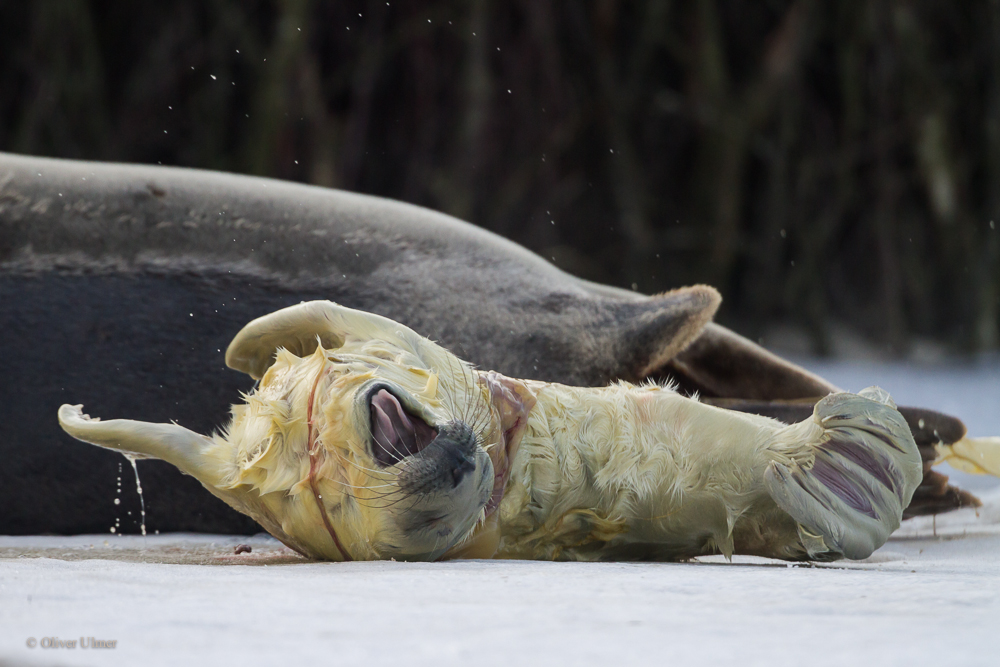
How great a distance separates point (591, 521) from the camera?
Answer: 1.59 m

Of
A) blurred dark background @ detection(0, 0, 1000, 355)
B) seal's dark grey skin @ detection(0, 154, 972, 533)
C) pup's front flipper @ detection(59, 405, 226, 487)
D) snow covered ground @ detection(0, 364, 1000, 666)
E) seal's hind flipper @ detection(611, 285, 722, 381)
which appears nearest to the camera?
snow covered ground @ detection(0, 364, 1000, 666)

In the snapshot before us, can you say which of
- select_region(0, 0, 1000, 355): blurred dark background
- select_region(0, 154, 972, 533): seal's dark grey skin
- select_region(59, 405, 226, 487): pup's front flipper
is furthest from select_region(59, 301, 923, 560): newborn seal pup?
select_region(0, 0, 1000, 355): blurred dark background

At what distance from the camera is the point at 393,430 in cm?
138

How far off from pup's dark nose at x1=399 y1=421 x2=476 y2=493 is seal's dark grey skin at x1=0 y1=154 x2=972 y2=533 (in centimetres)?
90

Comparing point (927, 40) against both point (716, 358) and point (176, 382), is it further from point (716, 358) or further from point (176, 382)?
point (176, 382)

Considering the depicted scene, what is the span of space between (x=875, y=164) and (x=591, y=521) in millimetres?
5059

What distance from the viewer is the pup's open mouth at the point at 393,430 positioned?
1369mm

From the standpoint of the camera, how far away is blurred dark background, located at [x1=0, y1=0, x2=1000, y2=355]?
593cm

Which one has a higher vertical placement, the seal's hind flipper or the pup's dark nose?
the pup's dark nose

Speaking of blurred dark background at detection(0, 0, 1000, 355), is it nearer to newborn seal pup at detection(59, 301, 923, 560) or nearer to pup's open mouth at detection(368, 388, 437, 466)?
newborn seal pup at detection(59, 301, 923, 560)

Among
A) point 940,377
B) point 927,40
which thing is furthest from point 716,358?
point 927,40

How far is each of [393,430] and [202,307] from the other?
0.98 metres

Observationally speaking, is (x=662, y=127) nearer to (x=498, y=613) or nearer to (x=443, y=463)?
(x=443, y=463)

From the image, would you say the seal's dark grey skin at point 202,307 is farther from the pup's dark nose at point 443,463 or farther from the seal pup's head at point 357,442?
the pup's dark nose at point 443,463
